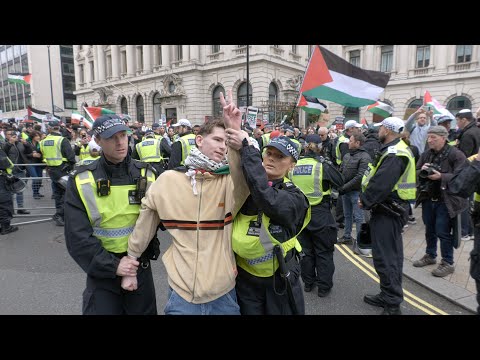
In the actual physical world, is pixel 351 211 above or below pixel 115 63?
below

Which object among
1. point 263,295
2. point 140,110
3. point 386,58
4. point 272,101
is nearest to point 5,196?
point 263,295

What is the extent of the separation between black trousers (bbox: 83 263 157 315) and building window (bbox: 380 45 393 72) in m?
33.7

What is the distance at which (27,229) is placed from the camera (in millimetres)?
7648

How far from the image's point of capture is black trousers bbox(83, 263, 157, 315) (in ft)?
7.76

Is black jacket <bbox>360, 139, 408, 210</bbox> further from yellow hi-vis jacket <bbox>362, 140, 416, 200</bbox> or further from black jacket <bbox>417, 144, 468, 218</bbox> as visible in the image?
black jacket <bbox>417, 144, 468, 218</bbox>

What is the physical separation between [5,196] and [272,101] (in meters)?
24.7

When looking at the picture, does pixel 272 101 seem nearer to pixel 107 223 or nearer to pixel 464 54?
pixel 464 54

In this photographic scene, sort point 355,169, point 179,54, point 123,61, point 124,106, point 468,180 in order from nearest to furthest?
point 468,180 < point 355,169 < point 179,54 < point 123,61 < point 124,106

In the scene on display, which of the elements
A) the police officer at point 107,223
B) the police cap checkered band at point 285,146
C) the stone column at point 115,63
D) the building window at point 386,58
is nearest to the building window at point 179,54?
the stone column at point 115,63

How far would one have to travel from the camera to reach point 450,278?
4.75 m

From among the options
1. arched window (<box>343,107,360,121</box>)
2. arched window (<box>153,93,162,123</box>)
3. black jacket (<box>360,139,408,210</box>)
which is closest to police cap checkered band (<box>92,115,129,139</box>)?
black jacket (<box>360,139,408,210</box>)

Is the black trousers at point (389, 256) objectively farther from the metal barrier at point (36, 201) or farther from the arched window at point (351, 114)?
the arched window at point (351, 114)
